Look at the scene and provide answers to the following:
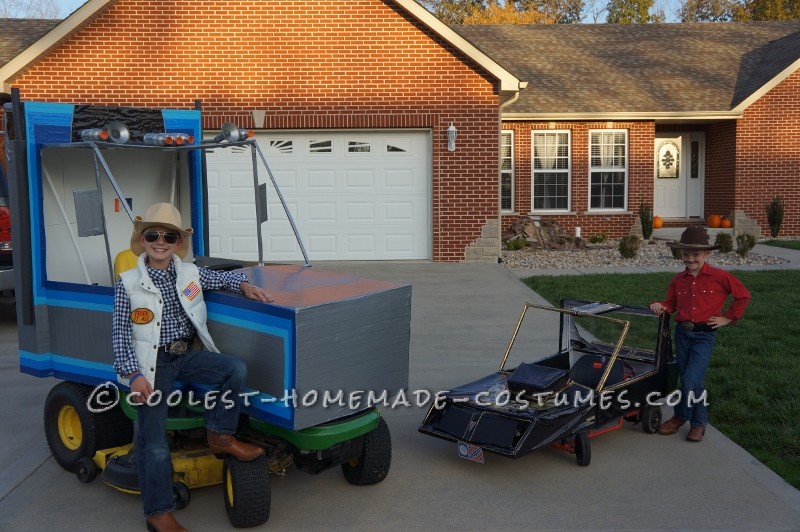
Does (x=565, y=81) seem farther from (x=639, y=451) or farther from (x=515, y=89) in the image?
(x=639, y=451)

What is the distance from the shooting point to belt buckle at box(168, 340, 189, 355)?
4.52 meters

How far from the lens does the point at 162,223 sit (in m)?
4.43

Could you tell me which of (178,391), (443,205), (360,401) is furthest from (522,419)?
(443,205)

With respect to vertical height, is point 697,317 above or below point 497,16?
below

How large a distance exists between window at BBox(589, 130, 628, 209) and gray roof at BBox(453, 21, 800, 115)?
91cm

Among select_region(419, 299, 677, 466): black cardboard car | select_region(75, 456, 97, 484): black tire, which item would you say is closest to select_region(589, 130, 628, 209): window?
select_region(419, 299, 677, 466): black cardboard car

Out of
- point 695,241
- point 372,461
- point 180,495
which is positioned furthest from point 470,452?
point 695,241

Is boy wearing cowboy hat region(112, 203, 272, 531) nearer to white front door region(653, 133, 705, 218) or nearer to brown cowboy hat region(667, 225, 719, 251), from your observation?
brown cowboy hat region(667, 225, 719, 251)

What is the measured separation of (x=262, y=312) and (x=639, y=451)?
112 inches

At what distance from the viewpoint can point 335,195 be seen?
15.2 m

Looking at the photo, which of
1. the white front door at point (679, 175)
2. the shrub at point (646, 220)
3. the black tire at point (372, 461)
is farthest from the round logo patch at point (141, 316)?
the white front door at point (679, 175)

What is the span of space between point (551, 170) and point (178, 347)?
1627cm

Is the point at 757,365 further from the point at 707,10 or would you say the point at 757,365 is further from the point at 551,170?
the point at 707,10

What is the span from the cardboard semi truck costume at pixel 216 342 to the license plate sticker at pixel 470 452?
0.46 meters
